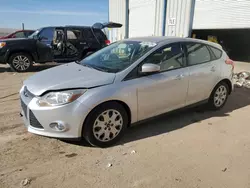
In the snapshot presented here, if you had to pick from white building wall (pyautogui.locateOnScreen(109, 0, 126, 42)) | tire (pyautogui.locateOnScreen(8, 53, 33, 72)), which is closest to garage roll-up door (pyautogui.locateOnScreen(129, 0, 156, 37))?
white building wall (pyautogui.locateOnScreen(109, 0, 126, 42))

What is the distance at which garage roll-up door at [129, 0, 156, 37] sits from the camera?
43.0 feet

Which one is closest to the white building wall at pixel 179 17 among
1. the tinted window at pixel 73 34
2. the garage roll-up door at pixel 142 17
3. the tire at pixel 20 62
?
the garage roll-up door at pixel 142 17

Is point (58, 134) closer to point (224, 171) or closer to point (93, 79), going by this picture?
point (93, 79)

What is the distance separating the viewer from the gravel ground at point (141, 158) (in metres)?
2.59

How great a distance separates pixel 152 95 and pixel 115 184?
4.98 feet

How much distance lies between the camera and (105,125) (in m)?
3.18

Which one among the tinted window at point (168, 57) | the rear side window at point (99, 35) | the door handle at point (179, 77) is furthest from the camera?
the rear side window at point (99, 35)

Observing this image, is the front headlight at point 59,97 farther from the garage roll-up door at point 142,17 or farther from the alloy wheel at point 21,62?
the garage roll-up door at point 142,17

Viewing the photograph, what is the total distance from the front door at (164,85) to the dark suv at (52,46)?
5337mm

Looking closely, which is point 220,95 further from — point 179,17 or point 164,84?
point 179,17

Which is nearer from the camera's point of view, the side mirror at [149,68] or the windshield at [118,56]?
the side mirror at [149,68]

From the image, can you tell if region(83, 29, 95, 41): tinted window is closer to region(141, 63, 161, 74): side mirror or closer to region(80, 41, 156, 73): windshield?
region(80, 41, 156, 73): windshield

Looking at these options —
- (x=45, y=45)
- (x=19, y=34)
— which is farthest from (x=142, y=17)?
(x=19, y=34)

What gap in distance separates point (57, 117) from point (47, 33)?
771cm
